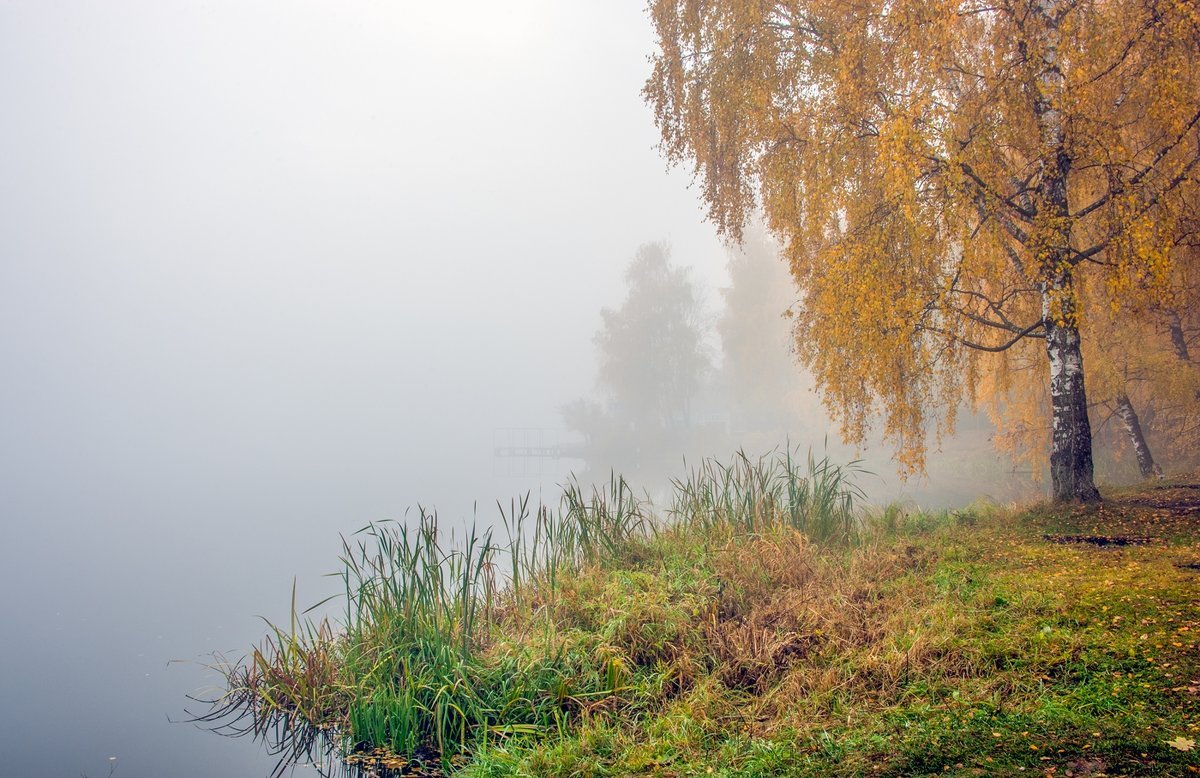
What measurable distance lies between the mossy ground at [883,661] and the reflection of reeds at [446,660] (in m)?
0.08

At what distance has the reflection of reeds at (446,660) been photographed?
391cm

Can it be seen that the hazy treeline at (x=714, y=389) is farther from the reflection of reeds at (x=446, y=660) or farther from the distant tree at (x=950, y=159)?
the reflection of reeds at (x=446, y=660)

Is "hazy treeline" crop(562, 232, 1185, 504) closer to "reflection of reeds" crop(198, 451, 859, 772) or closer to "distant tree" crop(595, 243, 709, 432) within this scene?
"distant tree" crop(595, 243, 709, 432)

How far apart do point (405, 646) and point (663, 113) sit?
8.91 meters

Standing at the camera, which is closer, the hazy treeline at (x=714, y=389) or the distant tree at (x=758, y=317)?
the hazy treeline at (x=714, y=389)

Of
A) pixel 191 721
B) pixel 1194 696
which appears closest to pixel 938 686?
pixel 1194 696

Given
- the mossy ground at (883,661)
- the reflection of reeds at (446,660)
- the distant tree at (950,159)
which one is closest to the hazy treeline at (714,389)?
the distant tree at (950,159)

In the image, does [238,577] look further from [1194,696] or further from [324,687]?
[1194,696]

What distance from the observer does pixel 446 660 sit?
425cm

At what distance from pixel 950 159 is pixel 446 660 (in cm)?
661

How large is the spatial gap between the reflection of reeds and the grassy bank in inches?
0.8

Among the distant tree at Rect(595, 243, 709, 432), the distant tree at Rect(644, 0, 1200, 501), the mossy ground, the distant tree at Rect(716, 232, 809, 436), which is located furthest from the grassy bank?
the distant tree at Rect(595, 243, 709, 432)

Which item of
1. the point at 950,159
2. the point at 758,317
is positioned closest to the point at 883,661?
the point at 950,159

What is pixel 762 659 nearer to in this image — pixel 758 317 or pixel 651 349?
pixel 758 317
